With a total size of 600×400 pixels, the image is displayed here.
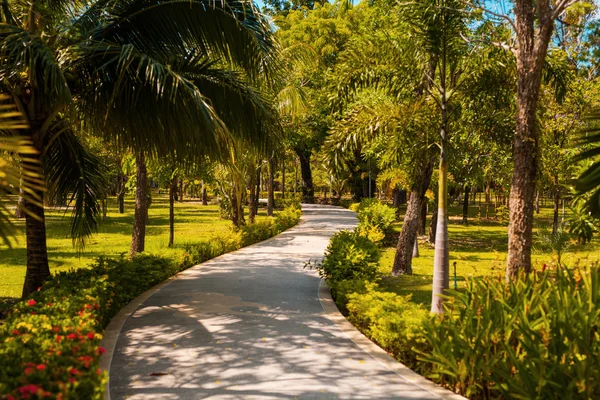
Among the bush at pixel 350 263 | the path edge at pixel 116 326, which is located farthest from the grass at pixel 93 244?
the bush at pixel 350 263

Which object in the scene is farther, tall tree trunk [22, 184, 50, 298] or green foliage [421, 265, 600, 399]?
tall tree trunk [22, 184, 50, 298]

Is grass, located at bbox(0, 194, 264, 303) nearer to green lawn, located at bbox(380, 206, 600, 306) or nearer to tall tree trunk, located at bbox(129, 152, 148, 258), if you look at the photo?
tall tree trunk, located at bbox(129, 152, 148, 258)

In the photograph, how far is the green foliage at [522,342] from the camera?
4.28 meters

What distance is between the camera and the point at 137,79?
720 cm

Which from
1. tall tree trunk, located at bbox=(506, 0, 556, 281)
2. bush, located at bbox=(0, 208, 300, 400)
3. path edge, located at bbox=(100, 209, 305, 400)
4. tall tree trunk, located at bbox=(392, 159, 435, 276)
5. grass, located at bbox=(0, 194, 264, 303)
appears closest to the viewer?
bush, located at bbox=(0, 208, 300, 400)

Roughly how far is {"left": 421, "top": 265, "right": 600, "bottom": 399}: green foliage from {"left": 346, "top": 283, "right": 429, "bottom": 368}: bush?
31 cm

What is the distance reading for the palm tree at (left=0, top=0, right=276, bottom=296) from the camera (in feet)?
22.4

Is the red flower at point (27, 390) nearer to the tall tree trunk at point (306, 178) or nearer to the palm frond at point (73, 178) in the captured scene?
the palm frond at point (73, 178)

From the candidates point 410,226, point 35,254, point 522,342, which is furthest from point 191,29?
point 410,226

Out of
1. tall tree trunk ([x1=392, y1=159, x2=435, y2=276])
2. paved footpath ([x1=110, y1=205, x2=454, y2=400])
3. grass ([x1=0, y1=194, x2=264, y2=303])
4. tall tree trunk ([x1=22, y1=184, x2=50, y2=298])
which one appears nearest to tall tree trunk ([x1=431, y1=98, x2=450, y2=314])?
paved footpath ([x1=110, y1=205, x2=454, y2=400])

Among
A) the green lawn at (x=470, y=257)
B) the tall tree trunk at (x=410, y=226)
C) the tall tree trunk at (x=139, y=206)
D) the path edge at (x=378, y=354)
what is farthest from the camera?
the tall tree trunk at (x=410, y=226)

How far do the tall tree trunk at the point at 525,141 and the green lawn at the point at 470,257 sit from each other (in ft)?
1.06

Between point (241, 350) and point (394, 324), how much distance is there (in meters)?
1.96

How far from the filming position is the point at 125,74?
7.29m
